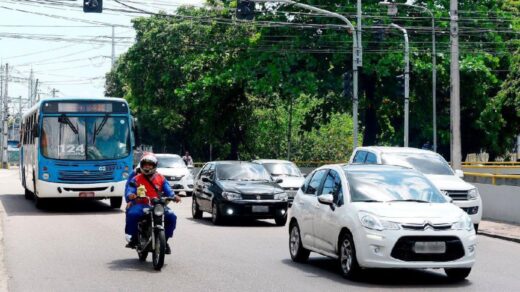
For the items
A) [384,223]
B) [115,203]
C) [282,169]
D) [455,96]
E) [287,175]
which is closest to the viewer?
[384,223]

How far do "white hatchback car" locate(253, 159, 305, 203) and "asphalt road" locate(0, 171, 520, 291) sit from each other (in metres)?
8.66

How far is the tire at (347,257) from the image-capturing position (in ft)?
40.7

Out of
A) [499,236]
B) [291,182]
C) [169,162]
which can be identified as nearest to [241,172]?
[499,236]

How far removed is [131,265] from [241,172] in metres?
9.59

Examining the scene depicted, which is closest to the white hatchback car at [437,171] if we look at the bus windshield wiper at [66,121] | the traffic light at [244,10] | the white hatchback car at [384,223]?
the traffic light at [244,10]

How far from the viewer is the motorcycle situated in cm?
1346

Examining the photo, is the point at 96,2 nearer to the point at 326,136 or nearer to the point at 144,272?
the point at 144,272

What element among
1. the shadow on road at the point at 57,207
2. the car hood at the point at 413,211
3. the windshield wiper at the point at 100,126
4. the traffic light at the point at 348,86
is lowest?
the shadow on road at the point at 57,207

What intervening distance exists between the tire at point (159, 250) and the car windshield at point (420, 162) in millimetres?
9536

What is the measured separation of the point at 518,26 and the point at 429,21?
4988 millimetres

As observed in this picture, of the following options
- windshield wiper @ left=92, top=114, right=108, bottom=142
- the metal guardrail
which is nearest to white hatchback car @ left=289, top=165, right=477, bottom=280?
the metal guardrail

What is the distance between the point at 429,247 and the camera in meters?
12.1

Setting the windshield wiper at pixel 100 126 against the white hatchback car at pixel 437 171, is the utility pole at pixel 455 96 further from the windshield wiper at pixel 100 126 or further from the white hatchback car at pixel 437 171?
the windshield wiper at pixel 100 126

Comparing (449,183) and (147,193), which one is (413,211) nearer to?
(147,193)
